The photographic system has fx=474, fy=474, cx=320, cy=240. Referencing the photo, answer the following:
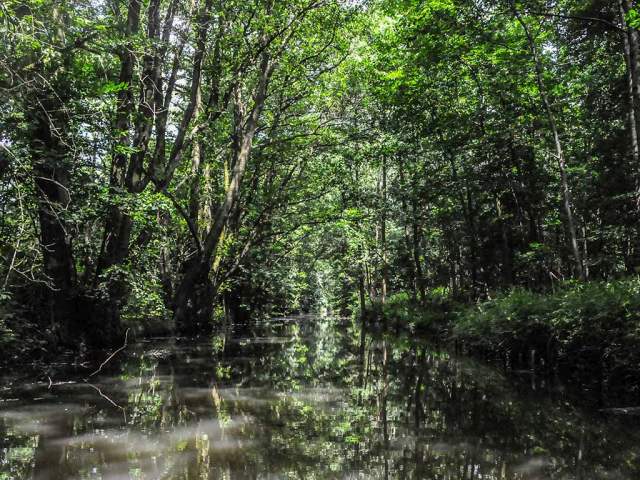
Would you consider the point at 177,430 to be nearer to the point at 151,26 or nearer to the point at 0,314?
the point at 0,314

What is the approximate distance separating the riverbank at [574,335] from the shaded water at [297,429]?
1104mm

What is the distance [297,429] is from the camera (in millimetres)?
5293

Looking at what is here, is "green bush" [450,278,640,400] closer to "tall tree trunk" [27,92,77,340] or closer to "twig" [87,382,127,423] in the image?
"twig" [87,382,127,423]

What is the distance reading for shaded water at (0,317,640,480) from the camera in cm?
411

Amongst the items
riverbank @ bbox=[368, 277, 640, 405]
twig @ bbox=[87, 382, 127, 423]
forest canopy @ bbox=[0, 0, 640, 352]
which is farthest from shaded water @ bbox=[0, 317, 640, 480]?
forest canopy @ bbox=[0, 0, 640, 352]

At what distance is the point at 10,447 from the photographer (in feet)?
14.3

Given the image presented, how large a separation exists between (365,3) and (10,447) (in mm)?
14172

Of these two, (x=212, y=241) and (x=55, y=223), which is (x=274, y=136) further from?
(x=55, y=223)

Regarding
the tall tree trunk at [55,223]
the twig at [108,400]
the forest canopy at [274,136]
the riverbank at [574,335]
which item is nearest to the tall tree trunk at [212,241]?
the forest canopy at [274,136]

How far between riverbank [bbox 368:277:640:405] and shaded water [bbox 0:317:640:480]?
110 centimetres

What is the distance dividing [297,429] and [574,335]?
19.4 feet

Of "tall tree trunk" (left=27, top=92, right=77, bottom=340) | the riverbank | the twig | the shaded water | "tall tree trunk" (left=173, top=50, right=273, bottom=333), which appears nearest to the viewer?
the shaded water

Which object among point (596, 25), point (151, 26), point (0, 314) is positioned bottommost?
point (0, 314)

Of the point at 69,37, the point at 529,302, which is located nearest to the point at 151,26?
the point at 69,37
